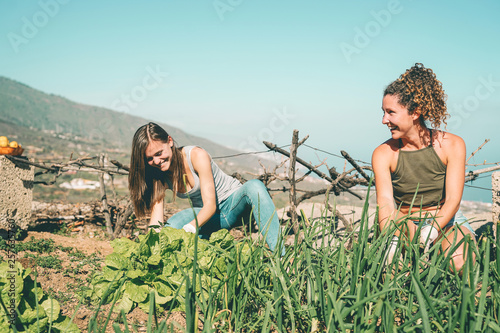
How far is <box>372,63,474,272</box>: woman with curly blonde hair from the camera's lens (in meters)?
2.35

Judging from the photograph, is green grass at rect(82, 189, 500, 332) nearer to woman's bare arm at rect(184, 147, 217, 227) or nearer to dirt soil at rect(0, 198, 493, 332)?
dirt soil at rect(0, 198, 493, 332)

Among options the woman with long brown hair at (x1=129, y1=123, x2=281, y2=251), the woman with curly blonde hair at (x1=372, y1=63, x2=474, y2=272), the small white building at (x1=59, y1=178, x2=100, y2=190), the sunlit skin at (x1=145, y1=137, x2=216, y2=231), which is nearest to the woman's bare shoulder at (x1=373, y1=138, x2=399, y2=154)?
the woman with curly blonde hair at (x1=372, y1=63, x2=474, y2=272)

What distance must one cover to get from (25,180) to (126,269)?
3.08 meters

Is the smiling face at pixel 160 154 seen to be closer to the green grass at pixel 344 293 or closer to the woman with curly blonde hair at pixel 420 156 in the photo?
the green grass at pixel 344 293

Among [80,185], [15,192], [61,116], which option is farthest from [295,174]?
[61,116]

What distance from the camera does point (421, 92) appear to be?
235 centimetres

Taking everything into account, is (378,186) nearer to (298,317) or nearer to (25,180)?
(298,317)

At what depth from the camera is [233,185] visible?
3.34 m

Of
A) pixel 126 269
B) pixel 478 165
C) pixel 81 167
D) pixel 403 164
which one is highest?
pixel 478 165

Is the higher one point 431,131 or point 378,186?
point 431,131

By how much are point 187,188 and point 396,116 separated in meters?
1.71

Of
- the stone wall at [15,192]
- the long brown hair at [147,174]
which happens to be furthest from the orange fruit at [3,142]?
the long brown hair at [147,174]

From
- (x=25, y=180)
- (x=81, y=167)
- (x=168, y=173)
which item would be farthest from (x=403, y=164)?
(x=25, y=180)

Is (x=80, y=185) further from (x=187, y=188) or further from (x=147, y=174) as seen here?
(x=187, y=188)
